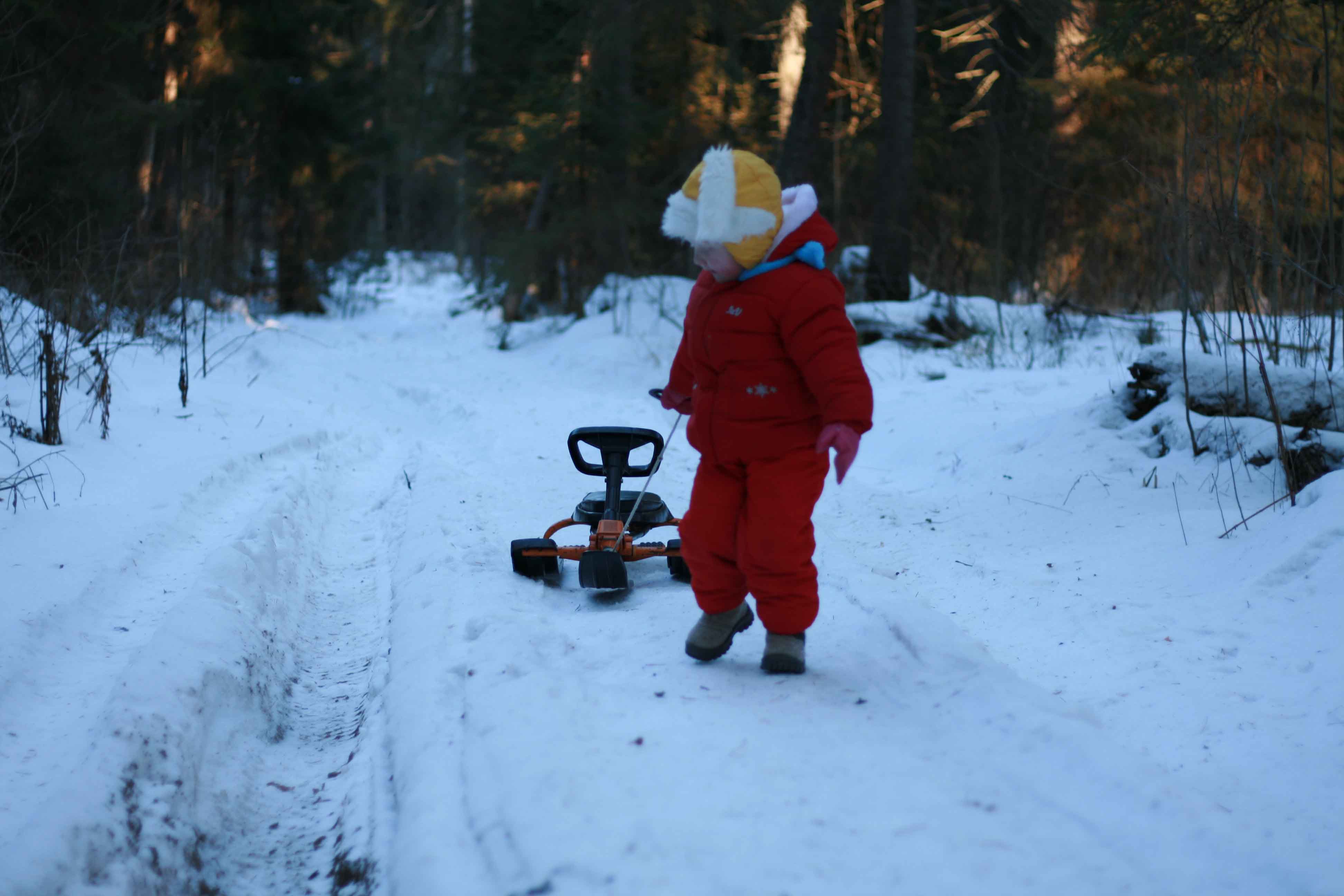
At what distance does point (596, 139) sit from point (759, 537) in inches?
492

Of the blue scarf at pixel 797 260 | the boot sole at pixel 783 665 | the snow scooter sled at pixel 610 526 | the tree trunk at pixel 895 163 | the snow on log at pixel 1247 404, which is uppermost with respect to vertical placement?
the tree trunk at pixel 895 163

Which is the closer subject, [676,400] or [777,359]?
[777,359]

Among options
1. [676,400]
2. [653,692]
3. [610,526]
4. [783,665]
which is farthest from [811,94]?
[653,692]

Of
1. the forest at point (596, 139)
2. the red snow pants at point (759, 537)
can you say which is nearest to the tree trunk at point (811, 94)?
the forest at point (596, 139)

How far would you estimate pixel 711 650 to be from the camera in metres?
3.12

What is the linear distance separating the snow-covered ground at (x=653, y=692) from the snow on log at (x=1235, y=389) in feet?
1.01

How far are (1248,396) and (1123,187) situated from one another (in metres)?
11.2

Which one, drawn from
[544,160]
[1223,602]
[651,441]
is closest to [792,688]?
[651,441]

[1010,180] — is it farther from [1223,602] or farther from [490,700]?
[490,700]

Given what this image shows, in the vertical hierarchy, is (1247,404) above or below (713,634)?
above

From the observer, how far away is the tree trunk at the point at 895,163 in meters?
11.6

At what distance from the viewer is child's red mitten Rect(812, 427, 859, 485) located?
2.72m

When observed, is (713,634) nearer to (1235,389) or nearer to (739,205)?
(739,205)

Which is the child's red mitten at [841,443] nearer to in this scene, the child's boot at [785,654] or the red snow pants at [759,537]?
the red snow pants at [759,537]
